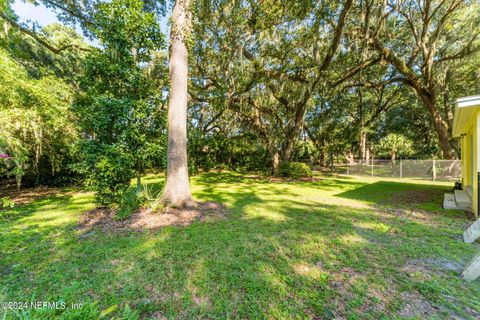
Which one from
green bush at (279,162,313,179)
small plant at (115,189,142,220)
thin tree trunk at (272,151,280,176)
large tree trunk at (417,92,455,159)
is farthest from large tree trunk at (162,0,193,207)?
large tree trunk at (417,92,455,159)

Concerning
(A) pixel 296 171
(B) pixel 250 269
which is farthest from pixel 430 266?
(A) pixel 296 171

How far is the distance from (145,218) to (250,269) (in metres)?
2.70

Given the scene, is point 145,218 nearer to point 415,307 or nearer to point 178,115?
point 178,115

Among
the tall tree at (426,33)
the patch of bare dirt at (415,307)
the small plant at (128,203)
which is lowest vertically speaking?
the patch of bare dirt at (415,307)

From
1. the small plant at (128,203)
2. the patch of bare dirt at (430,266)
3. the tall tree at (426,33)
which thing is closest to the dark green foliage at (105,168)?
the small plant at (128,203)

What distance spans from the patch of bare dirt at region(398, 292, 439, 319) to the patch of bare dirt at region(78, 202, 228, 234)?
3.15 metres

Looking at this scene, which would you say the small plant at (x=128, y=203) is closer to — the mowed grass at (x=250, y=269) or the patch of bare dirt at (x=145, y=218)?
the patch of bare dirt at (x=145, y=218)

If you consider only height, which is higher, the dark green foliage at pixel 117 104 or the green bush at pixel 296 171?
the dark green foliage at pixel 117 104

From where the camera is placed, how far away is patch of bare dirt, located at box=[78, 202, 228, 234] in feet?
12.5

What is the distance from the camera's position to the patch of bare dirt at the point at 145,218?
12.5ft

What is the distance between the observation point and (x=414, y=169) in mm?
11516

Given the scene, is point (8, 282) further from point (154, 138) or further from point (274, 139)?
point (274, 139)

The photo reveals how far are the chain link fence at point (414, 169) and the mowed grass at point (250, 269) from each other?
322 inches

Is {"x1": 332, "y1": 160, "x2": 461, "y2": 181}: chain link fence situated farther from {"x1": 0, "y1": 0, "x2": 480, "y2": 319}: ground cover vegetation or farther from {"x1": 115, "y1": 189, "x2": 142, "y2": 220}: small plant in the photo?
{"x1": 115, "y1": 189, "x2": 142, "y2": 220}: small plant
